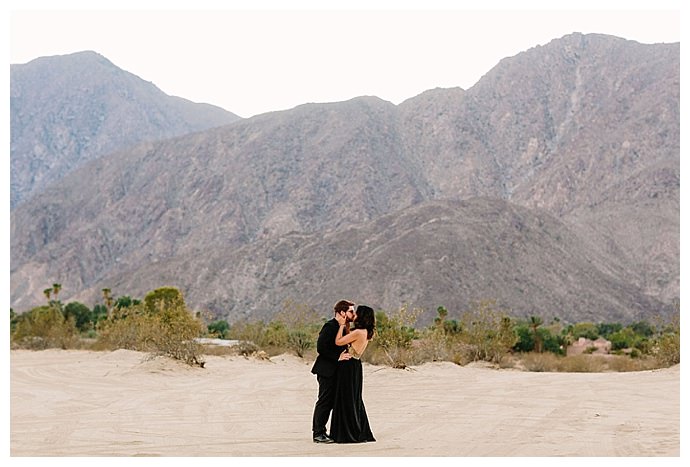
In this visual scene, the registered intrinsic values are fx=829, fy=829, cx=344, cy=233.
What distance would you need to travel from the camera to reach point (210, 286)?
276 ft

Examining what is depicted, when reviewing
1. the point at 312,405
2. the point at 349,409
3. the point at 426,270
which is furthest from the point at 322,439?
the point at 426,270

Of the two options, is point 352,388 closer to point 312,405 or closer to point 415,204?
point 312,405

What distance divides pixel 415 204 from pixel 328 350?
95.8 meters

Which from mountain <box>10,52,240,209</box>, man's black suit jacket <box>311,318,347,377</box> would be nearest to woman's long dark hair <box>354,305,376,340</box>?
man's black suit jacket <box>311,318,347,377</box>

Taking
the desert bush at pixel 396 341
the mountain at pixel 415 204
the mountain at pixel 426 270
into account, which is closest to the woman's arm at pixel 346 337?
the desert bush at pixel 396 341

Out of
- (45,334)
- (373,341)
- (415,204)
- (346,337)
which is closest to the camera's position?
(346,337)

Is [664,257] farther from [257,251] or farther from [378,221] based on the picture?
[257,251]

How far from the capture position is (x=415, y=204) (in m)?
105

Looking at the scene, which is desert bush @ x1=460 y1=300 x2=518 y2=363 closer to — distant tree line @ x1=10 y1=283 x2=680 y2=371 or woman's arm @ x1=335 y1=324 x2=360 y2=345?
distant tree line @ x1=10 y1=283 x2=680 y2=371

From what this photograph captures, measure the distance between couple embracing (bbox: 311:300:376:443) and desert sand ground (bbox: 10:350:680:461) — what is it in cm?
29

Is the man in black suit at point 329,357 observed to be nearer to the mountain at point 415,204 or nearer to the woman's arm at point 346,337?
the woman's arm at point 346,337

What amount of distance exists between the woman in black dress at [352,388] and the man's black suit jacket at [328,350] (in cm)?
6

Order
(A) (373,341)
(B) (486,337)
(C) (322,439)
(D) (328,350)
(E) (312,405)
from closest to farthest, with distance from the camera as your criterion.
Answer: (C) (322,439)
(D) (328,350)
(E) (312,405)
(A) (373,341)
(B) (486,337)

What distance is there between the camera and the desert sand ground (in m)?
9.20
